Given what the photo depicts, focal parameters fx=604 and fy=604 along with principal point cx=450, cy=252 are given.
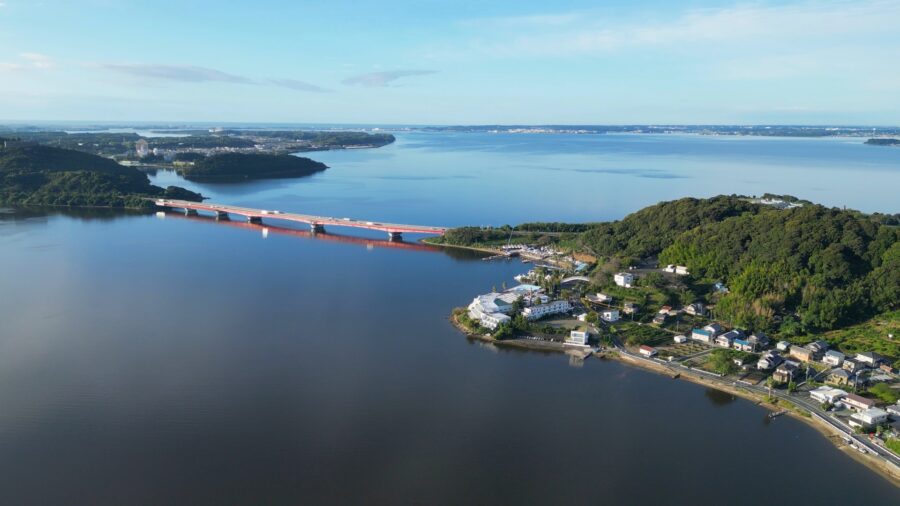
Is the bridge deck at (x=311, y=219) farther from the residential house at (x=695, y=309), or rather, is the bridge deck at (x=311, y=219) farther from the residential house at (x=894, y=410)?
the residential house at (x=894, y=410)

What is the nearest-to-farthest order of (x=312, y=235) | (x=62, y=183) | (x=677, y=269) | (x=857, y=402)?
(x=857, y=402)
(x=677, y=269)
(x=312, y=235)
(x=62, y=183)

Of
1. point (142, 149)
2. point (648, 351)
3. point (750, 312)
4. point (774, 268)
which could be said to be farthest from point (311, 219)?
point (142, 149)

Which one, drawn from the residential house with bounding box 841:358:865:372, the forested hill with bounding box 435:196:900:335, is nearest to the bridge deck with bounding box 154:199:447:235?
the forested hill with bounding box 435:196:900:335

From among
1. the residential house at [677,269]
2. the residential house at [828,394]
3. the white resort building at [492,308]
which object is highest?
the residential house at [677,269]

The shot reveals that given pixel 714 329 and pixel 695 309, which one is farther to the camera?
pixel 695 309

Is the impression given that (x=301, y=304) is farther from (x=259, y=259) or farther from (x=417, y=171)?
(x=417, y=171)

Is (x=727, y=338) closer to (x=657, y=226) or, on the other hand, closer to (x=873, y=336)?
(x=873, y=336)

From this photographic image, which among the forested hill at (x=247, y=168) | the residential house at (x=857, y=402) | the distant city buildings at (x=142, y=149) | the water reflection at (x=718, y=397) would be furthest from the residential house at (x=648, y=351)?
the distant city buildings at (x=142, y=149)

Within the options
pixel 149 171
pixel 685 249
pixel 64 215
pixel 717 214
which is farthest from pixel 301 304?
pixel 149 171
